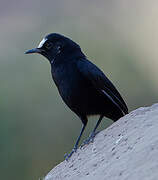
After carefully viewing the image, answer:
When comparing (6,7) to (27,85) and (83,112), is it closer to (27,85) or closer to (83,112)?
(27,85)

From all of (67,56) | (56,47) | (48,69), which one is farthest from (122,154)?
(48,69)

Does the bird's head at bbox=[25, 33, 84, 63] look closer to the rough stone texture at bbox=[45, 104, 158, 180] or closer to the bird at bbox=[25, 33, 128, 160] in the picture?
the bird at bbox=[25, 33, 128, 160]

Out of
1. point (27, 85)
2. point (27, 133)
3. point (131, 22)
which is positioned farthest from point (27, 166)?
point (131, 22)

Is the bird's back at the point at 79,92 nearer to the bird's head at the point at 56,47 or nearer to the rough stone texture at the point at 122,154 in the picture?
the bird's head at the point at 56,47

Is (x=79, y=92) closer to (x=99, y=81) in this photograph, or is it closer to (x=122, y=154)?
(x=99, y=81)

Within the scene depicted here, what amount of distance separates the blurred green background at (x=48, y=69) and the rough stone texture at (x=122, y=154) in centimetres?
455

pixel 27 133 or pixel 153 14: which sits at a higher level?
pixel 153 14

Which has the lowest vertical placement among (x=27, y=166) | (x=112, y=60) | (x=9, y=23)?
(x=27, y=166)

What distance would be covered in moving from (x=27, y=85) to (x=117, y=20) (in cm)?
306

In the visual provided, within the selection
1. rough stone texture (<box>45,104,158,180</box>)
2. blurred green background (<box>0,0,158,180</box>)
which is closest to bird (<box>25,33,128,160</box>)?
rough stone texture (<box>45,104,158,180</box>)

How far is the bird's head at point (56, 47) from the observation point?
645cm

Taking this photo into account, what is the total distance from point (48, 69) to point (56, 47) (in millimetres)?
4934

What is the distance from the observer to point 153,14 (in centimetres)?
1193

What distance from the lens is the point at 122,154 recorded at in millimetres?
4254
